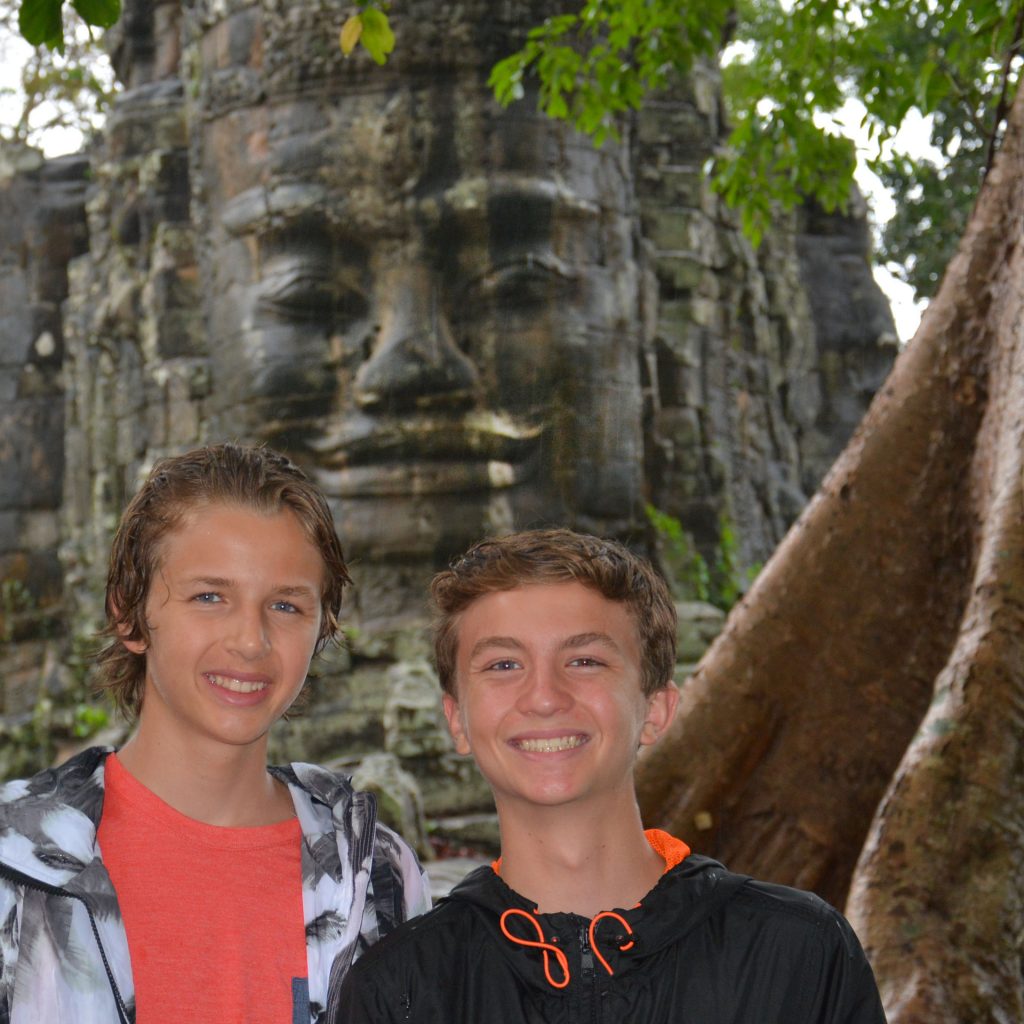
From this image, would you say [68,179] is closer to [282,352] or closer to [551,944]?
[282,352]

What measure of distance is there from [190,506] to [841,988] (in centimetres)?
128

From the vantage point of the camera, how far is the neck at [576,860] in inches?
85.3

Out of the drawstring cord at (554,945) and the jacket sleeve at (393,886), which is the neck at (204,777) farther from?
the drawstring cord at (554,945)

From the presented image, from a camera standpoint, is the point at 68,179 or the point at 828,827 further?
the point at 68,179

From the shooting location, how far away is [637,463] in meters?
10.8

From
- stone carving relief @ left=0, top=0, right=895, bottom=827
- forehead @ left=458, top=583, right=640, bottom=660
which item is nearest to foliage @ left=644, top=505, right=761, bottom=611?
stone carving relief @ left=0, top=0, right=895, bottom=827

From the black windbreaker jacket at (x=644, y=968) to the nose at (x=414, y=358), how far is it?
8.28 metres

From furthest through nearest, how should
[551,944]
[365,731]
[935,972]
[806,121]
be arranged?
[365,731]
[806,121]
[935,972]
[551,944]

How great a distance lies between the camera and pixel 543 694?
2.17 metres

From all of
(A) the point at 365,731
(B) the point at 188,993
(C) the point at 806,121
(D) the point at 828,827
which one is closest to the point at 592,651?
(B) the point at 188,993

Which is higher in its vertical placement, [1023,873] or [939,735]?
[939,735]

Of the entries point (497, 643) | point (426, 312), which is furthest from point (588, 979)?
point (426, 312)

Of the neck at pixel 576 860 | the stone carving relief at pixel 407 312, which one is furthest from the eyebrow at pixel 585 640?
the stone carving relief at pixel 407 312

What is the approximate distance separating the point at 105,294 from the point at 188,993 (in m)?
11.6
